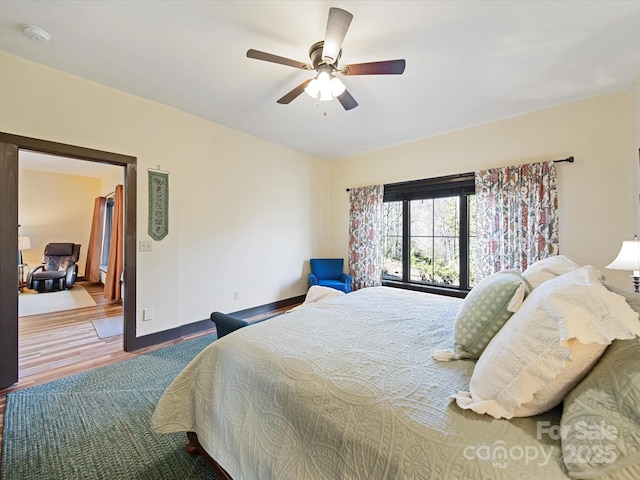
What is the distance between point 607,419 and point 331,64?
219cm

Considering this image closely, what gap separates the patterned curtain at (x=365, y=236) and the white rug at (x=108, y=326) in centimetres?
354

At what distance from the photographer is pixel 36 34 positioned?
1960 millimetres

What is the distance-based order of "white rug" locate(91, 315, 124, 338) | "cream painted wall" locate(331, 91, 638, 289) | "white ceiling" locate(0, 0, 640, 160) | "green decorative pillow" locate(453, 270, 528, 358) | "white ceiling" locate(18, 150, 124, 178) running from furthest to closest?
"white ceiling" locate(18, 150, 124, 178) < "white rug" locate(91, 315, 124, 338) < "cream painted wall" locate(331, 91, 638, 289) < "white ceiling" locate(0, 0, 640, 160) < "green decorative pillow" locate(453, 270, 528, 358)

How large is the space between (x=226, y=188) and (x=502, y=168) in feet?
11.7

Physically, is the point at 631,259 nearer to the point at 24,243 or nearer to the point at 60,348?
the point at 60,348

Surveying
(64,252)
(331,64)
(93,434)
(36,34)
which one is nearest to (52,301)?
(64,252)

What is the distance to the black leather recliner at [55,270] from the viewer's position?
18.2 ft

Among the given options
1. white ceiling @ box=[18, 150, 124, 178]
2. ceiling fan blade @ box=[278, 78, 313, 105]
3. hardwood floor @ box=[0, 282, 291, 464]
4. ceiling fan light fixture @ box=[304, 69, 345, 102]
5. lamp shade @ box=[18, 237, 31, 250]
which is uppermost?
white ceiling @ box=[18, 150, 124, 178]

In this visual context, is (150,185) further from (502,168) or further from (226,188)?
(502,168)

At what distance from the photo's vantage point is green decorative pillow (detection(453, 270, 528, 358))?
3.78ft

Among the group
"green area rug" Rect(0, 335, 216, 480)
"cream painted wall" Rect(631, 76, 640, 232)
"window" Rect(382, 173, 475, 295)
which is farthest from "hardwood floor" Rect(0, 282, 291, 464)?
"cream painted wall" Rect(631, 76, 640, 232)

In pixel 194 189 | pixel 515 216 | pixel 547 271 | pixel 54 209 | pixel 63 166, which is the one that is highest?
pixel 63 166

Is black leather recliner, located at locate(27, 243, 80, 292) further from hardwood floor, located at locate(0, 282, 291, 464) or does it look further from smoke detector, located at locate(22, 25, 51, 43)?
smoke detector, located at locate(22, 25, 51, 43)

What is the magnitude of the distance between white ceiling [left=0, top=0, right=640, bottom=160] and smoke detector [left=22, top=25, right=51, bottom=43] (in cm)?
4
